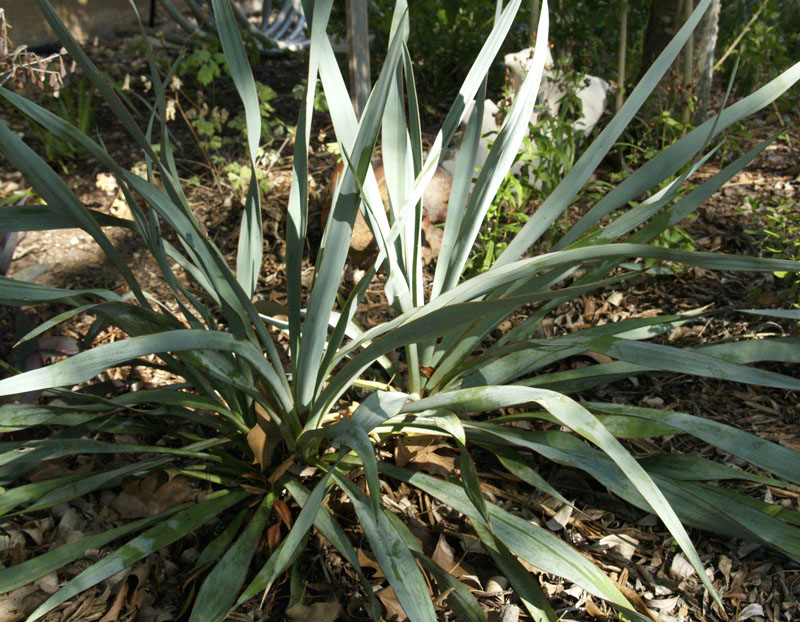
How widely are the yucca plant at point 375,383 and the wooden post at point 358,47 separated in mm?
1042

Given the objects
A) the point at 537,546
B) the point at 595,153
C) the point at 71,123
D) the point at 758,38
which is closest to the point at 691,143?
the point at 595,153

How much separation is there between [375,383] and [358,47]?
146cm

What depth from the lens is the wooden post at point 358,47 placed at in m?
2.61

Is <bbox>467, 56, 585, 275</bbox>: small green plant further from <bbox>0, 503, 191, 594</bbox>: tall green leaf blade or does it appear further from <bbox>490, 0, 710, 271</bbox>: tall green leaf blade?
<bbox>0, 503, 191, 594</bbox>: tall green leaf blade

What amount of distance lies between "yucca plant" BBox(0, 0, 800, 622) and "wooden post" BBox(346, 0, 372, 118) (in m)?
1.04

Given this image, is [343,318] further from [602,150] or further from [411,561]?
[602,150]

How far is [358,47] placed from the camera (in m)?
2.67

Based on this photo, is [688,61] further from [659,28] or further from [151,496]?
[151,496]

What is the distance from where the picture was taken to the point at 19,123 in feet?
12.1

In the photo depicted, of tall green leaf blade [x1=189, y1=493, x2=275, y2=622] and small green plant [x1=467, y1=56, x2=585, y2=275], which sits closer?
tall green leaf blade [x1=189, y1=493, x2=275, y2=622]

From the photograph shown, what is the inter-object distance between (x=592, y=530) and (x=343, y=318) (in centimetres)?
84

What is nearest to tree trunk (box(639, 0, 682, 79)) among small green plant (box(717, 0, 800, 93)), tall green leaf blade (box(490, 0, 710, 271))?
small green plant (box(717, 0, 800, 93))

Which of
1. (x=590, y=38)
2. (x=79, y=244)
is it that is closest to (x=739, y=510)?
(x=79, y=244)

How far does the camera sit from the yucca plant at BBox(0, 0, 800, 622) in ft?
4.13
